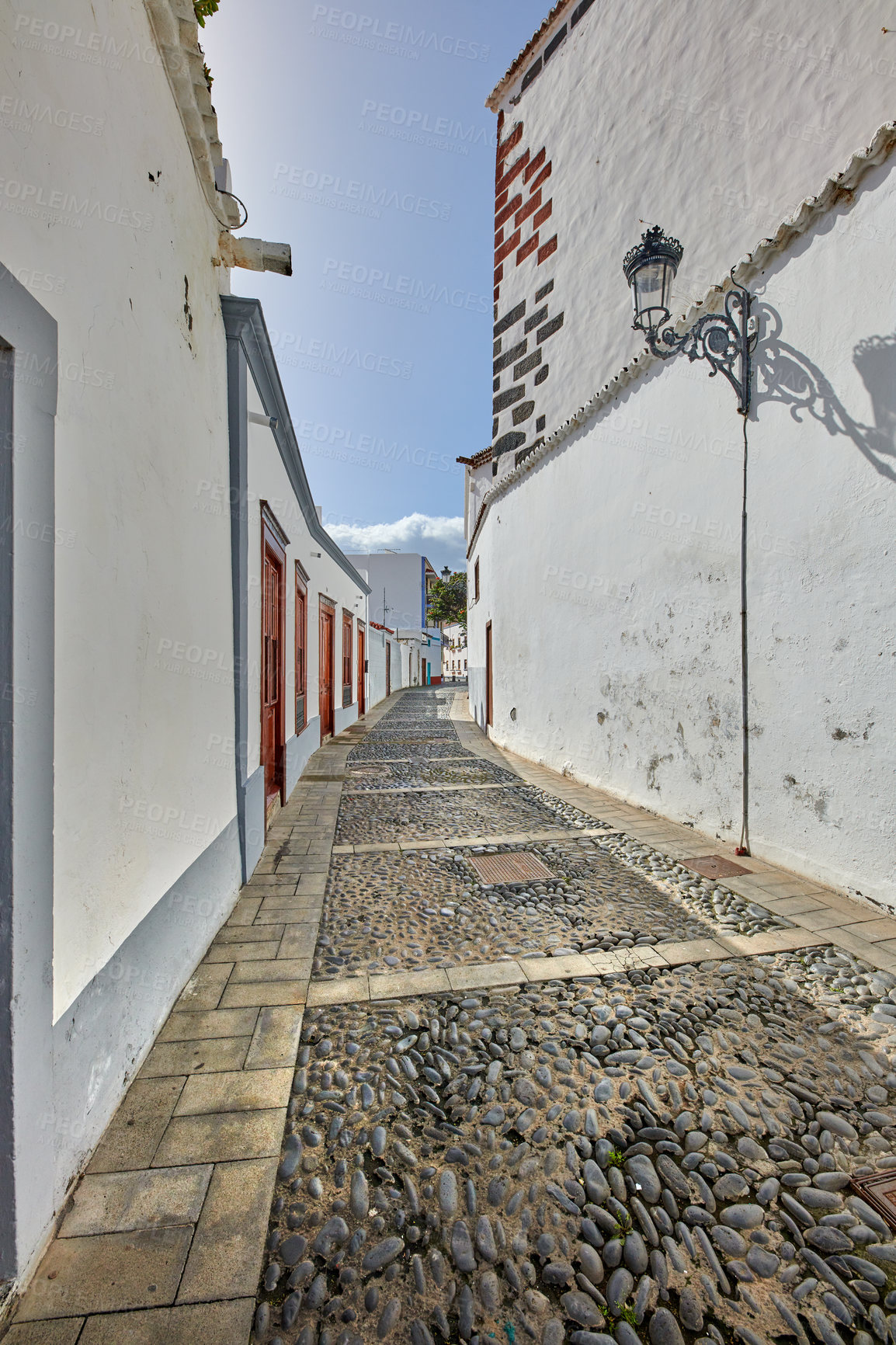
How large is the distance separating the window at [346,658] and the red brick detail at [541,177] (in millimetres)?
7658

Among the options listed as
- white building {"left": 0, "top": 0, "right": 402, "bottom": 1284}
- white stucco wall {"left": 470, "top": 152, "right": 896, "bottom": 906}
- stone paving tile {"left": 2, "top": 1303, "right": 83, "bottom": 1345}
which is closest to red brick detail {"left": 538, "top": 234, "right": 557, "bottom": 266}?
white stucco wall {"left": 470, "top": 152, "right": 896, "bottom": 906}

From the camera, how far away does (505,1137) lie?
5.51 feet

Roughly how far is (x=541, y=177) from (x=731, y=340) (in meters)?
5.52

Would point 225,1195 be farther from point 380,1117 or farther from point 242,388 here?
point 242,388

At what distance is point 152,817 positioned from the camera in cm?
214

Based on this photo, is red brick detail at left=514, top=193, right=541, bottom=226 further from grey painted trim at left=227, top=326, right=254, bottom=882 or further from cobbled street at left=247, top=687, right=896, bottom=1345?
cobbled street at left=247, top=687, right=896, bottom=1345

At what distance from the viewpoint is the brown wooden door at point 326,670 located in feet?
32.0

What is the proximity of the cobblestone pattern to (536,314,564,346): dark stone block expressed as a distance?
7.28 metres

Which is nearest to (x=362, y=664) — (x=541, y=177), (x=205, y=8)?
(x=541, y=177)

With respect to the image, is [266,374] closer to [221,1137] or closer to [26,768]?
[26,768]

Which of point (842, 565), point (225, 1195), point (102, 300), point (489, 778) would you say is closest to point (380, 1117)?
point (225, 1195)

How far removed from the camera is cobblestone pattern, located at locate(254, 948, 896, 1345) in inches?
48.5

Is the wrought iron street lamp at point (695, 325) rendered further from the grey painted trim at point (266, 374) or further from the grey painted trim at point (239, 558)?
the grey painted trim at point (239, 558)

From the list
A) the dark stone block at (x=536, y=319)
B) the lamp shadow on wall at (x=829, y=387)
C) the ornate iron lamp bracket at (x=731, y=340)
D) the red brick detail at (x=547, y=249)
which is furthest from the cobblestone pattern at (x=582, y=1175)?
the red brick detail at (x=547, y=249)
